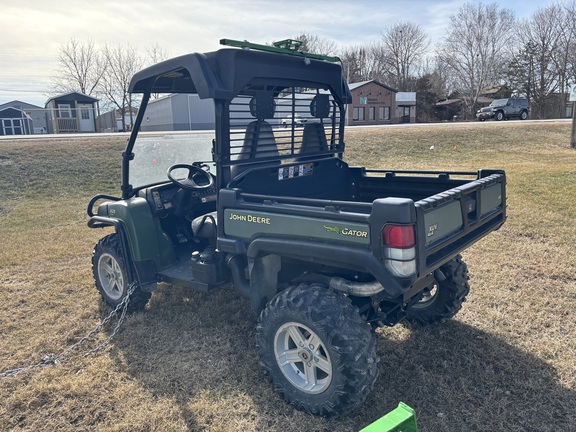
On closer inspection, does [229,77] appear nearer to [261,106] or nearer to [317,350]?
[261,106]

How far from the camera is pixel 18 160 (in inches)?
516

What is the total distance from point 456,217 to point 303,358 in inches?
50.1

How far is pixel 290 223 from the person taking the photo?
112 inches

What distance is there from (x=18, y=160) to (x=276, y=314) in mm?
12666

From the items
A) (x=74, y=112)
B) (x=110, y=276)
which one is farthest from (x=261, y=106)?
(x=74, y=112)

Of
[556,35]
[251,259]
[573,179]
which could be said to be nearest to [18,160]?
[251,259]

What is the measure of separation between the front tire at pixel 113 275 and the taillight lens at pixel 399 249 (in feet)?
8.08

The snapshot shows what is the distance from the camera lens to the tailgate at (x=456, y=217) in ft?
8.44

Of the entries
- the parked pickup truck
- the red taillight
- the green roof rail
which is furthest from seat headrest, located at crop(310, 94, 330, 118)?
the red taillight

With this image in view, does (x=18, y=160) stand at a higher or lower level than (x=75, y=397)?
higher

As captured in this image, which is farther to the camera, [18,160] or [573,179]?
[18,160]

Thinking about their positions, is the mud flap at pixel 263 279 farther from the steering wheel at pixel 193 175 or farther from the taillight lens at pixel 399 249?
the steering wheel at pixel 193 175

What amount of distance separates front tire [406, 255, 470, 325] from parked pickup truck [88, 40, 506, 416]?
0.01 metres

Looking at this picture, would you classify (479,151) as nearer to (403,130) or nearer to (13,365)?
(403,130)
